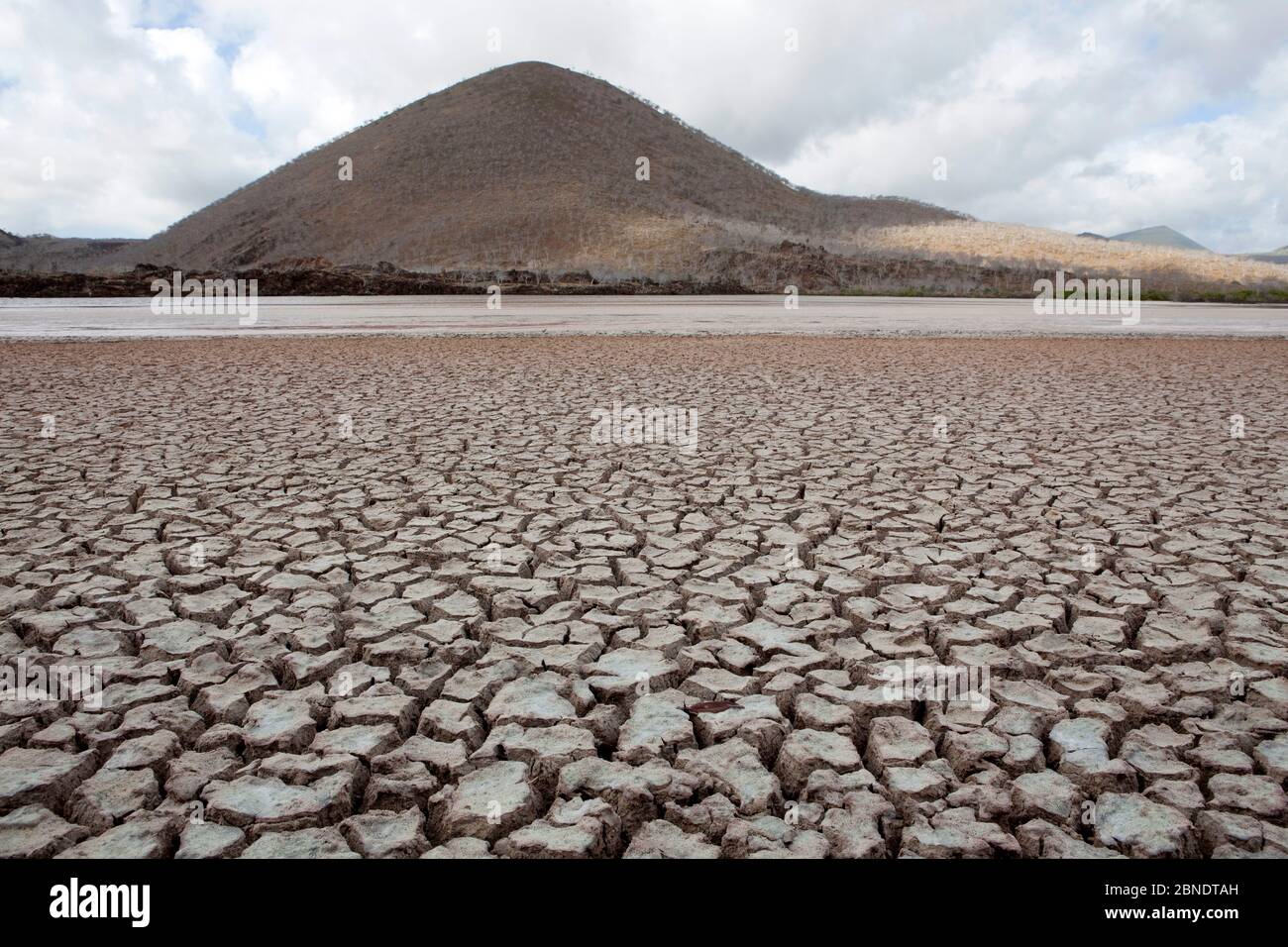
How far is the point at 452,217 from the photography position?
48.0 metres

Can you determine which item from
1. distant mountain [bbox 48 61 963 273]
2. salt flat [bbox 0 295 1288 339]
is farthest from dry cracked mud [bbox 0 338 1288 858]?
distant mountain [bbox 48 61 963 273]

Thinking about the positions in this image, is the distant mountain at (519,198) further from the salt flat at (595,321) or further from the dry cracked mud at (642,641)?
the dry cracked mud at (642,641)

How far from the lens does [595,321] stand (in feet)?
54.1

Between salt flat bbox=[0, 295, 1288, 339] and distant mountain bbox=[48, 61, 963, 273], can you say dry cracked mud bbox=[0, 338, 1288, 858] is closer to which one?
salt flat bbox=[0, 295, 1288, 339]

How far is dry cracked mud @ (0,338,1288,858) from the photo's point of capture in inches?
70.5

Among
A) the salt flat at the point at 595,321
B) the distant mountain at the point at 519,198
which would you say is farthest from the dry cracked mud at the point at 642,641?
the distant mountain at the point at 519,198

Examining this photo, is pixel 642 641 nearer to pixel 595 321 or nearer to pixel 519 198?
pixel 595 321

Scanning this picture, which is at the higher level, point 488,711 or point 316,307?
point 316,307

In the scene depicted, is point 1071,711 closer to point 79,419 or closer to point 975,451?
point 975,451

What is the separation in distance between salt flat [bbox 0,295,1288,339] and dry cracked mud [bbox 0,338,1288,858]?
872 centimetres

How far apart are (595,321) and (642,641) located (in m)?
14.4

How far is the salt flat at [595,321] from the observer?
46.3 feet
